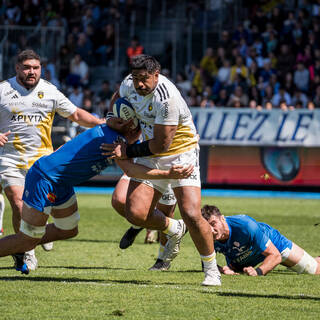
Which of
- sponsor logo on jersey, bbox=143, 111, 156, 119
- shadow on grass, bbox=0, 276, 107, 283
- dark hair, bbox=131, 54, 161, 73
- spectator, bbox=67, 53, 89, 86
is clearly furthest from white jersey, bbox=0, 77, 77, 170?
spectator, bbox=67, 53, 89, 86

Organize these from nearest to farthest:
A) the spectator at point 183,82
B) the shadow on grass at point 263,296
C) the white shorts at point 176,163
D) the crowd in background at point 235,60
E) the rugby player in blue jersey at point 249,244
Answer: the shadow on grass at point 263,296, the white shorts at point 176,163, the rugby player in blue jersey at point 249,244, the crowd in background at point 235,60, the spectator at point 183,82

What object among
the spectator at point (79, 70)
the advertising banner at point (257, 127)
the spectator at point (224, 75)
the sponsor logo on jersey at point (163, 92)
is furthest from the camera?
the spectator at point (79, 70)

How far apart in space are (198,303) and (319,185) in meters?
16.4

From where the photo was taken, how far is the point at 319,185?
22.4 m

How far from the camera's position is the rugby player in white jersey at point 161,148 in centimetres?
725

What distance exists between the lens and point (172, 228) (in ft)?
28.2

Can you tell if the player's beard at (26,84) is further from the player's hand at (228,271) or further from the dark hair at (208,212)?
the player's hand at (228,271)

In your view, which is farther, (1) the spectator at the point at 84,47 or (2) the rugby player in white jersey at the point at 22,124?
(1) the spectator at the point at 84,47

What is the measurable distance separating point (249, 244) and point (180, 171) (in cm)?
143

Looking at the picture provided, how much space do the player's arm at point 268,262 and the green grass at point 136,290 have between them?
113 mm

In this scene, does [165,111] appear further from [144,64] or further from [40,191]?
[40,191]

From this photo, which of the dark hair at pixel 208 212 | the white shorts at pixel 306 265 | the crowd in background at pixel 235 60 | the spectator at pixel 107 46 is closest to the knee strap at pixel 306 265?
the white shorts at pixel 306 265

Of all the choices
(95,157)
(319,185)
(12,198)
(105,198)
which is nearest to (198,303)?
(95,157)

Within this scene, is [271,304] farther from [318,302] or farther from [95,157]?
[95,157]
